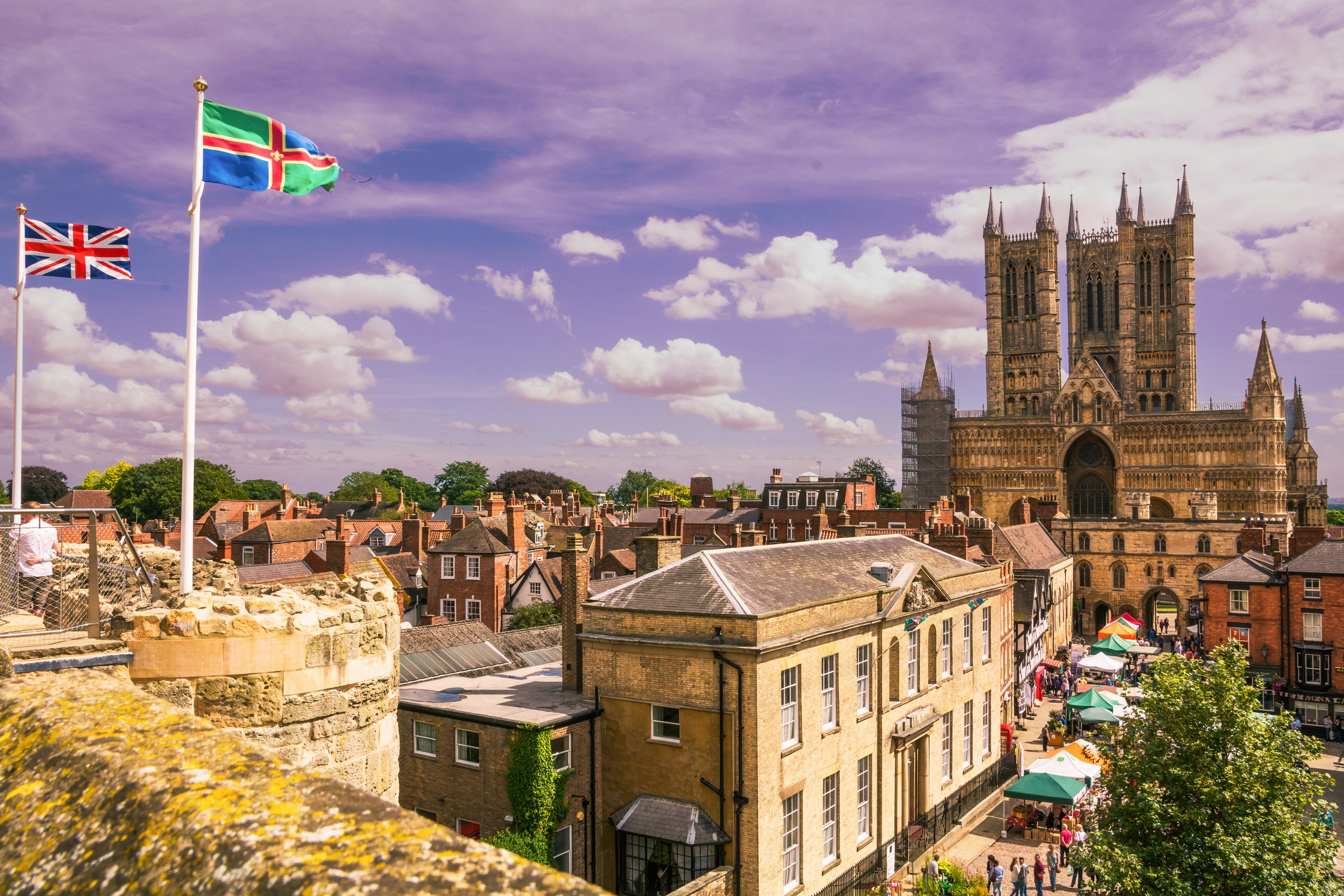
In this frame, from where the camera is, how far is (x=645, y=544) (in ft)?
88.6

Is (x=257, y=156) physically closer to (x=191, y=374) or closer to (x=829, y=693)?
(x=191, y=374)

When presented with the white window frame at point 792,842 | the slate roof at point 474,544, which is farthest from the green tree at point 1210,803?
the slate roof at point 474,544

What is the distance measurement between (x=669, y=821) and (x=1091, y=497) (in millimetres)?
96204

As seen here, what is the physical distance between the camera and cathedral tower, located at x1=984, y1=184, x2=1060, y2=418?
361 feet

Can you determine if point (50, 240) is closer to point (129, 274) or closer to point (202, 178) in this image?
point (129, 274)

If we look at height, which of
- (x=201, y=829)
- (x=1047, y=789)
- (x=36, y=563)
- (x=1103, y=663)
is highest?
(x=36, y=563)

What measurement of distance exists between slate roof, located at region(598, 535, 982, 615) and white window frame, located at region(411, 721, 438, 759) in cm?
529

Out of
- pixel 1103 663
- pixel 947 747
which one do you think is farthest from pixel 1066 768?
pixel 1103 663

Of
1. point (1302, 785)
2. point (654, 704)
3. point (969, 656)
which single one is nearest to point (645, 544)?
point (654, 704)

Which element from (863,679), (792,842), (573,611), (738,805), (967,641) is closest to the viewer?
(738,805)

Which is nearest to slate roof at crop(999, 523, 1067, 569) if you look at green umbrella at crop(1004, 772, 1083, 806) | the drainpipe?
green umbrella at crop(1004, 772, 1083, 806)

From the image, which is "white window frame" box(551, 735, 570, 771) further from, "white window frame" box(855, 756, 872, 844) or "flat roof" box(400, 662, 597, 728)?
"white window frame" box(855, 756, 872, 844)

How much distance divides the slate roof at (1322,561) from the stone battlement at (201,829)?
1978 inches

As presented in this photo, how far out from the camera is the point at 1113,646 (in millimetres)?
48062
